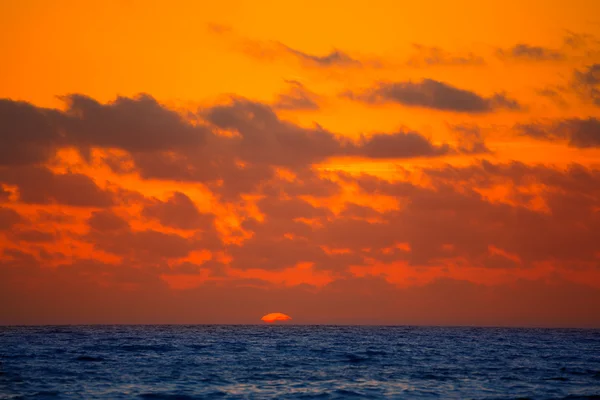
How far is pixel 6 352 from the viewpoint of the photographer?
7881cm

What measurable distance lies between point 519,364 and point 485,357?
969cm

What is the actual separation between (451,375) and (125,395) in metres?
30.4

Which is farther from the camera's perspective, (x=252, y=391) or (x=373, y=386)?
(x=373, y=386)

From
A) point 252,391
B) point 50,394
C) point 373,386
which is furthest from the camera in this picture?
point 373,386

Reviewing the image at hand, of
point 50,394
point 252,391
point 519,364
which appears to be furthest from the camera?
point 519,364

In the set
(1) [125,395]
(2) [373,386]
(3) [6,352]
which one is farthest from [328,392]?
(3) [6,352]

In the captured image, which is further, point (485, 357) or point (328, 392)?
point (485, 357)

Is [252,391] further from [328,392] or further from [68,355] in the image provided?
[68,355]

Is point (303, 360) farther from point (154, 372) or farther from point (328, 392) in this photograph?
point (328, 392)

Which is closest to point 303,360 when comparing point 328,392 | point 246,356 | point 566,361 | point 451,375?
point 246,356

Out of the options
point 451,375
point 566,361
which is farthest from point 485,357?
point 451,375

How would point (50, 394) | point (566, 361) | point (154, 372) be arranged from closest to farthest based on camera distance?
point (50, 394) < point (154, 372) < point (566, 361)

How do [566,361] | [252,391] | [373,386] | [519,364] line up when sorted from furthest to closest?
[566,361]
[519,364]
[373,386]
[252,391]

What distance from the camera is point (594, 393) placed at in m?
48.7
